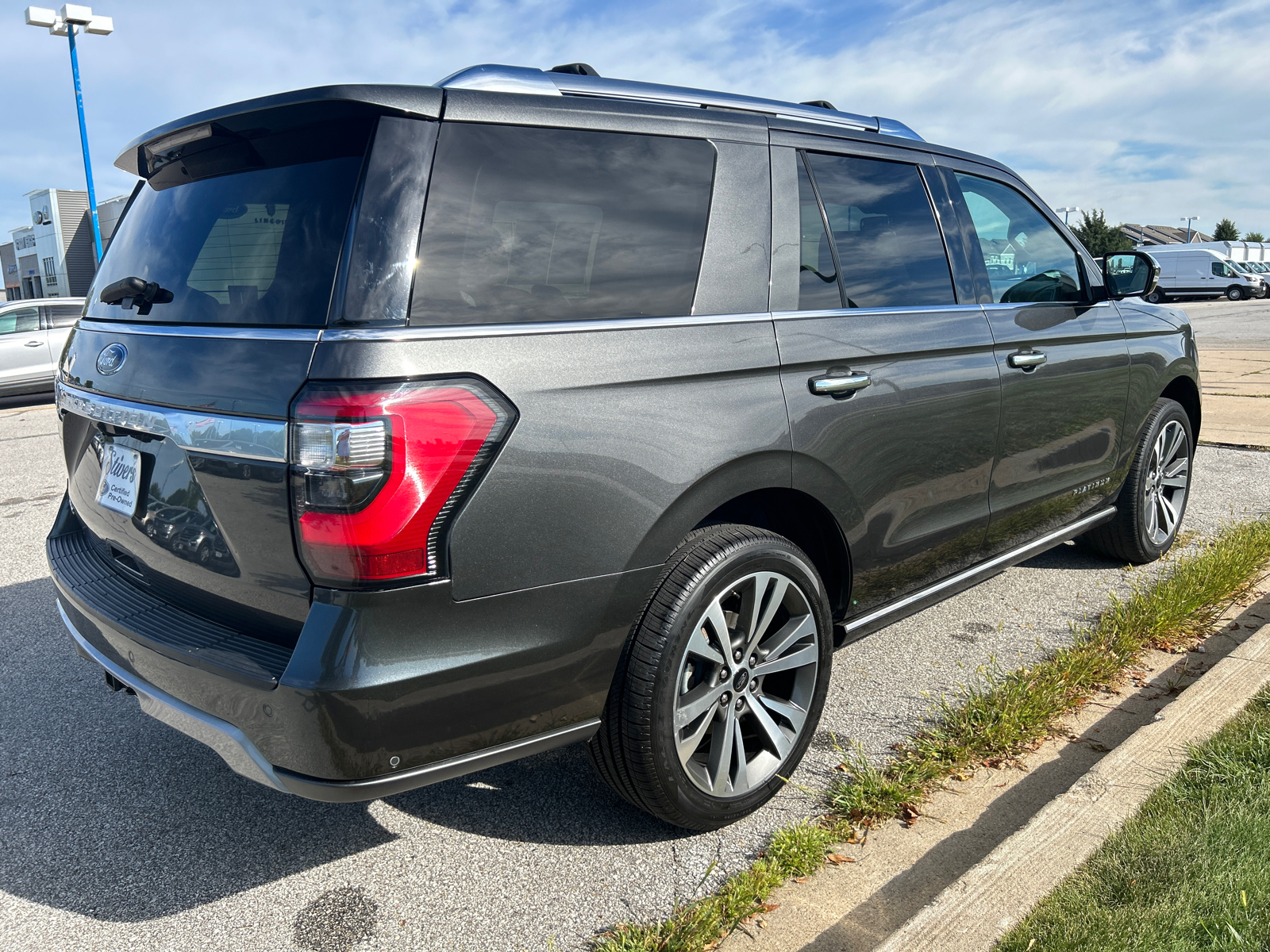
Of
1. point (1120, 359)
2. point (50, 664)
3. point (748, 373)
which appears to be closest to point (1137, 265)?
point (1120, 359)

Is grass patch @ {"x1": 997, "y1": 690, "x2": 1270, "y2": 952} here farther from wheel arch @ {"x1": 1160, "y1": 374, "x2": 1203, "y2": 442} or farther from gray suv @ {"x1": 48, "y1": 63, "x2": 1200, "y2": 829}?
wheel arch @ {"x1": 1160, "y1": 374, "x2": 1203, "y2": 442}

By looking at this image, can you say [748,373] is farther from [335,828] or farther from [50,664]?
[50,664]

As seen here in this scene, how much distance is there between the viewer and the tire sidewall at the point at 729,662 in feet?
7.57

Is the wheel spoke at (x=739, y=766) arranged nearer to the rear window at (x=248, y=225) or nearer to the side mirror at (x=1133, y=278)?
the rear window at (x=248, y=225)

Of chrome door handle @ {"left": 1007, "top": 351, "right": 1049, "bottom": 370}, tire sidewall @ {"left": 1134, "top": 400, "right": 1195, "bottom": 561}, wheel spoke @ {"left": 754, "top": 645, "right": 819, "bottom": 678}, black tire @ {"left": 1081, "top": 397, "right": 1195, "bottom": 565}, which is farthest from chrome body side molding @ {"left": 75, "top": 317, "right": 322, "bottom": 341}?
tire sidewall @ {"left": 1134, "top": 400, "right": 1195, "bottom": 561}

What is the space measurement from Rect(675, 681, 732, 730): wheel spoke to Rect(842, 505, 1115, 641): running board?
2.15 feet

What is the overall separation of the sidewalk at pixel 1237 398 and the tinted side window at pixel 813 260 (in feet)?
22.0

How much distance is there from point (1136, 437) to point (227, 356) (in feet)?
13.1

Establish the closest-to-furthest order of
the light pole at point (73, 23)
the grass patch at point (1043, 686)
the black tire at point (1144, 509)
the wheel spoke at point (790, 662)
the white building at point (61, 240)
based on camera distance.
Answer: the wheel spoke at point (790, 662), the grass patch at point (1043, 686), the black tire at point (1144, 509), the light pole at point (73, 23), the white building at point (61, 240)

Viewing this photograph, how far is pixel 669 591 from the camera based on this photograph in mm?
2312

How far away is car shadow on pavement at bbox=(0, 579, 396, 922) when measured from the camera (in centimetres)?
240

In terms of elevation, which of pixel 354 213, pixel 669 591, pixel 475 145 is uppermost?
pixel 475 145

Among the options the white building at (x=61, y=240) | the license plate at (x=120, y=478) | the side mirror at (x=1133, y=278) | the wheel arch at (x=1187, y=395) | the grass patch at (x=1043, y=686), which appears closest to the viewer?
the license plate at (x=120, y=478)

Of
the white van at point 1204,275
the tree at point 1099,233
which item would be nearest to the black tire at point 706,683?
the white van at point 1204,275
